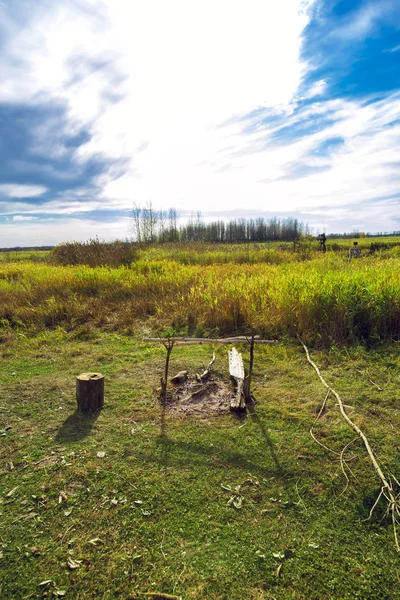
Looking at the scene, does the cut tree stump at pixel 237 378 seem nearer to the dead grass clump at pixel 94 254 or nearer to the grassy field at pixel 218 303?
the grassy field at pixel 218 303

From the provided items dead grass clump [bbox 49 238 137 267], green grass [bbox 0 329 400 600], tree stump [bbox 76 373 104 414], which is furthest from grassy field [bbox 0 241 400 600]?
dead grass clump [bbox 49 238 137 267]

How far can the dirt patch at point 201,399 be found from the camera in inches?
136

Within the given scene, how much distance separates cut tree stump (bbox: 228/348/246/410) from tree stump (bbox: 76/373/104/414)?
1.40m

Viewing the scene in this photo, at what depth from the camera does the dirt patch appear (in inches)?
136

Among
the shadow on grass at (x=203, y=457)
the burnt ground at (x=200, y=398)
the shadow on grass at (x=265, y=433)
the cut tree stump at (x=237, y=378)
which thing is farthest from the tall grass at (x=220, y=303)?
the shadow on grass at (x=203, y=457)

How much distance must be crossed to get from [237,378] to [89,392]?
5.15 feet

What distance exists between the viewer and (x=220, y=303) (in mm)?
6398

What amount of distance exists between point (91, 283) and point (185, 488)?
23.5 feet

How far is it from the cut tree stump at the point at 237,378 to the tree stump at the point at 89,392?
140 centimetres

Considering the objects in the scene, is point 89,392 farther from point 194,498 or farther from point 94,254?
point 94,254

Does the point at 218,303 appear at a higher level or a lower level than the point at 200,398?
higher

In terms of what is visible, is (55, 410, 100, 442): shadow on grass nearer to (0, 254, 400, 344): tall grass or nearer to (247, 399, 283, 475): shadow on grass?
(247, 399, 283, 475): shadow on grass

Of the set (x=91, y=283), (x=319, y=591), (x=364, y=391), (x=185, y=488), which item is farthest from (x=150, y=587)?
(x=91, y=283)

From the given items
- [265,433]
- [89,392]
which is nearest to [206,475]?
[265,433]
